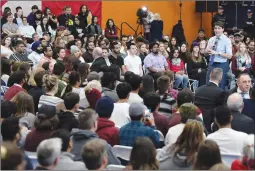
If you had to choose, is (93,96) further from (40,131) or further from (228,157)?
(228,157)

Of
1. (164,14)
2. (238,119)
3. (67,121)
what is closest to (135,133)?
(67,121)

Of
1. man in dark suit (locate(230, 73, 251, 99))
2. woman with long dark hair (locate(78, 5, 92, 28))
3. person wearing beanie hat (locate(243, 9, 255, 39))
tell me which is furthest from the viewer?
person wearing beanie hat (locate(243, 9, 255, 39))

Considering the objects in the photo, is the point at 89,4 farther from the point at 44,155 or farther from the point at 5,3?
the point at 44,155

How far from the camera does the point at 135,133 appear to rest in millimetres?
6223

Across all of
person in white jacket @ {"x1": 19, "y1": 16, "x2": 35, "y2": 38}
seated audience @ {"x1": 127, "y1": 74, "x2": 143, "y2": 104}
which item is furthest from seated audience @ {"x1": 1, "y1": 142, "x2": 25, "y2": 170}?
person in white jacket @ {"x1": 19, "y1": 16, "x2": 35, "y2": 38}

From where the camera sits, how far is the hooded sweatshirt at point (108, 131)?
6.40 meters

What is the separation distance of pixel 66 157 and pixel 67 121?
1.53m

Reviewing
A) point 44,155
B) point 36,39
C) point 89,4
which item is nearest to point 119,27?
point 89,4

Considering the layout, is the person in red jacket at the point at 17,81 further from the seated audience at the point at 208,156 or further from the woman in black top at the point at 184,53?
the woman in black top at the point at 184,53

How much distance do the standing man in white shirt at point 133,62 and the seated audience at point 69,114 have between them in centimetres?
583

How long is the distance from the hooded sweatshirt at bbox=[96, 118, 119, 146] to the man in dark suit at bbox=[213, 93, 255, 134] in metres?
1.27

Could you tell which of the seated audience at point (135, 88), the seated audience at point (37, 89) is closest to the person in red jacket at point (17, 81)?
the seated audience at point (37, 89)

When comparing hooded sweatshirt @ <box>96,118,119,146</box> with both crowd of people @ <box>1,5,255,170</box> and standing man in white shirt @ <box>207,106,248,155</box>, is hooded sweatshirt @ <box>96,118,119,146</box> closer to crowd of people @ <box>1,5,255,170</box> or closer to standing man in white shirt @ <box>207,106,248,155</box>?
crowd of people @ <box>1,5,255,170</box>

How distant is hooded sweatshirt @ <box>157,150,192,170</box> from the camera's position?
5293 millimetres
